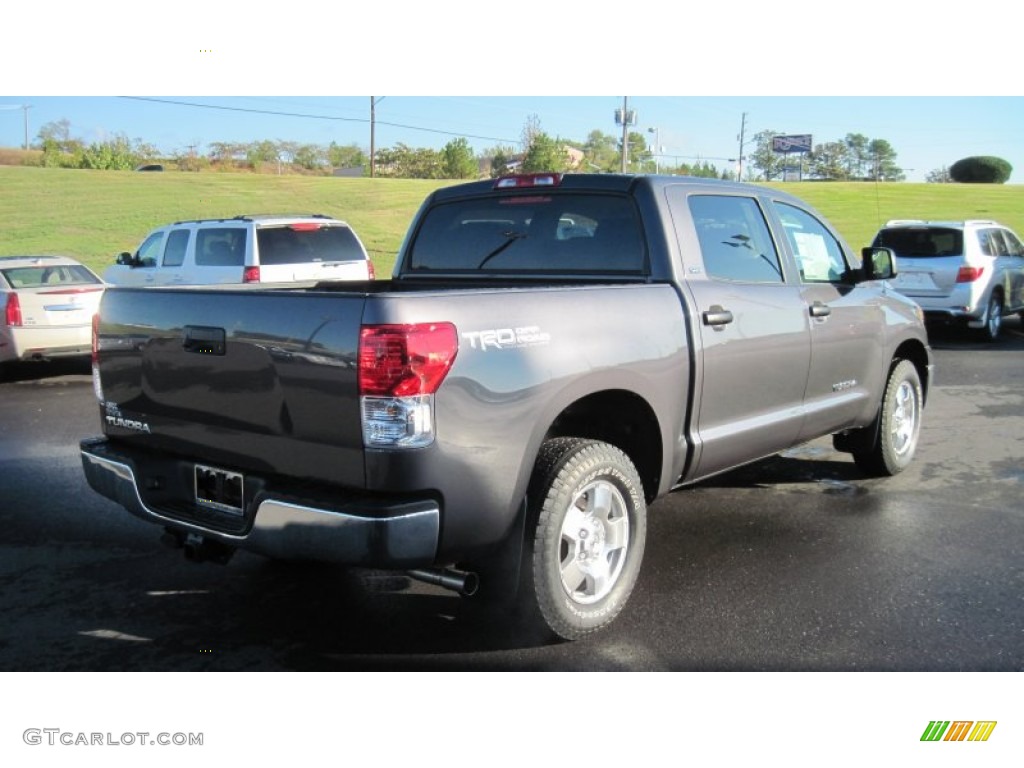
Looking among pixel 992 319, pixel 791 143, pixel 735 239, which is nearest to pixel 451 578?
pixel 735 239

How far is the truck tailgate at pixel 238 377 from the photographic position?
124 inches

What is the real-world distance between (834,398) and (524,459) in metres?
2.71

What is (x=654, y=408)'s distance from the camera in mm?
4070

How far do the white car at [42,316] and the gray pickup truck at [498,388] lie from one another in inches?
278

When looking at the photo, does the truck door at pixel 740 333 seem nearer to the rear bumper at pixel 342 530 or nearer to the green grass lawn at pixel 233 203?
the rear bumper at pixel 342 530

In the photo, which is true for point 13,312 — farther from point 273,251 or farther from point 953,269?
point 953,269

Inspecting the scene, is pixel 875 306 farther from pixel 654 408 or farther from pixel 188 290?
pixel 188 290

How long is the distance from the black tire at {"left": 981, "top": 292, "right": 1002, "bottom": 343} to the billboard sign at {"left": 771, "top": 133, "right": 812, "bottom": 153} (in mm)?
49325

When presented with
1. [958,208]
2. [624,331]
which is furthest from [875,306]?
[958,208]

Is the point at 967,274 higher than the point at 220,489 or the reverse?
higher

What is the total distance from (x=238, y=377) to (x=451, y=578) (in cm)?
107

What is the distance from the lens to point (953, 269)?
43.4 ft

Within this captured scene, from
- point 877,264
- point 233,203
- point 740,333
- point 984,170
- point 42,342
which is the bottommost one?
point 42,342

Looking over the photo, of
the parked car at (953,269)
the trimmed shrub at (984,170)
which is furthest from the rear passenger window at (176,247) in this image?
the trimmed shrub at (984,170)
